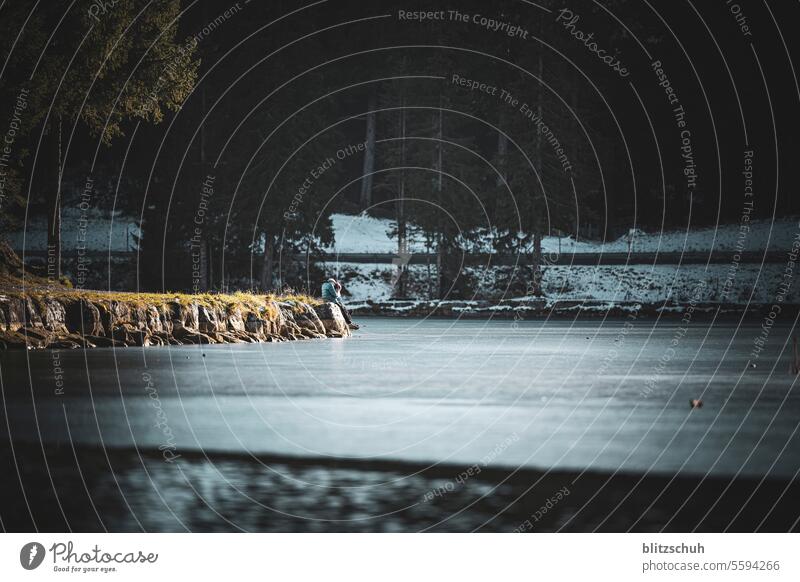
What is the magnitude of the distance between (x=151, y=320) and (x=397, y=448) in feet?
60.2

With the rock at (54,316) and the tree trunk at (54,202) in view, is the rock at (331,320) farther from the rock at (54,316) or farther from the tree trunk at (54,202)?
the rock at (54,316)

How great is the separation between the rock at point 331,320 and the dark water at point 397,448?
615 inches

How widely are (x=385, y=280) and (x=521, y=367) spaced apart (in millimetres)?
47749

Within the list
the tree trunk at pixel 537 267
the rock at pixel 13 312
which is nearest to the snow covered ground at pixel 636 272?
the tree trunk at pixel 537 267

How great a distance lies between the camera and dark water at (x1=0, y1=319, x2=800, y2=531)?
6789 millimetres

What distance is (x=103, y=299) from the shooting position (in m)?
25.3

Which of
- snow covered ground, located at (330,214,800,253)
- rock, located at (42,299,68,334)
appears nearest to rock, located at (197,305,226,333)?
rock, located at (42,299,68,334)

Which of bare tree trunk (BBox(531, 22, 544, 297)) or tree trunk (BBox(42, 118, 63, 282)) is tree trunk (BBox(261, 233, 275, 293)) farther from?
tree trunk (BBox(42, 118, 63, 282))

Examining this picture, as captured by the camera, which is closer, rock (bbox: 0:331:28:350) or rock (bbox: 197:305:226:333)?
rock (bbox: 0:331:28:350)

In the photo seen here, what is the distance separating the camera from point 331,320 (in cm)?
3466

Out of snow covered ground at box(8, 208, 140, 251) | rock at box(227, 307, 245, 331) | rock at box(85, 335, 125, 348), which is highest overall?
snow covered ground at box(8, 208, 140, 251)

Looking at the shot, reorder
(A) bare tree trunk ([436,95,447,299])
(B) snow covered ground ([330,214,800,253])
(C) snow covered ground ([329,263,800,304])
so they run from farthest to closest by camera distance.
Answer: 1. (B) snow covered ground ([330,214,800,253])
2. (A) bare tree trunk ([436,95,447,299])
3. (C) snow covered ground ([329,263,800,304])

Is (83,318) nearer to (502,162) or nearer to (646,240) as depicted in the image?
(502,162)

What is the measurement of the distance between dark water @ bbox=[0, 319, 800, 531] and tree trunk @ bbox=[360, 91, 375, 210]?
5545cm
